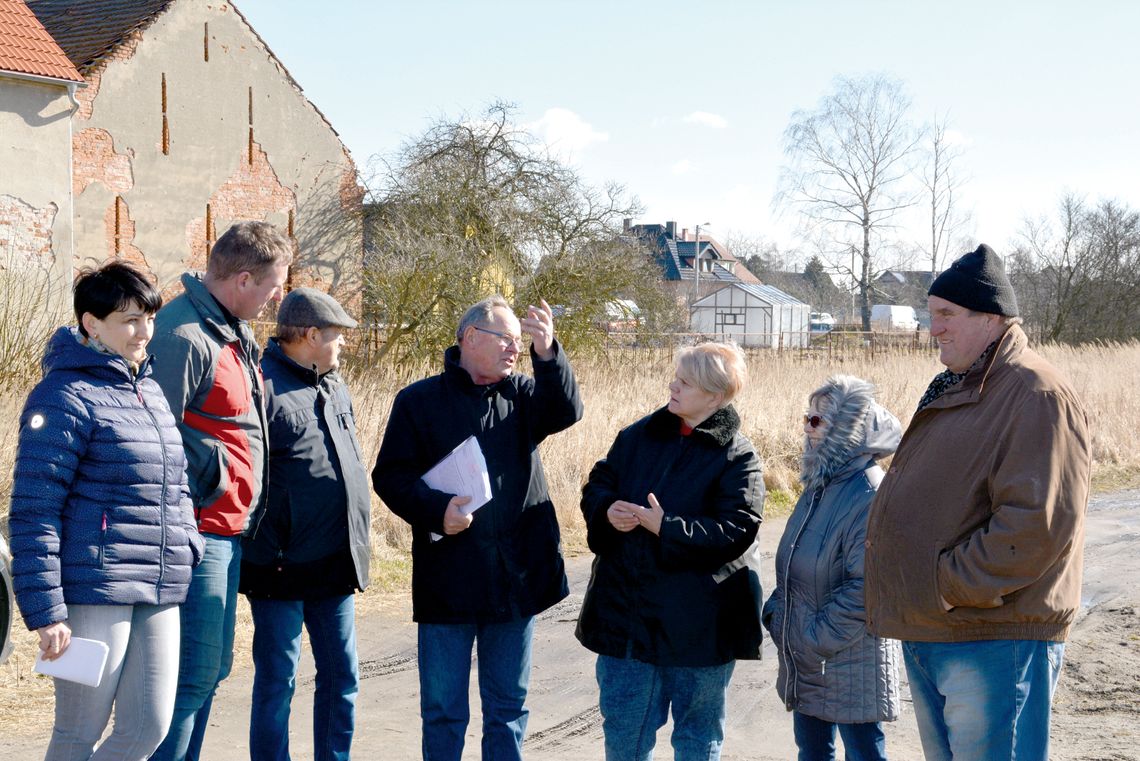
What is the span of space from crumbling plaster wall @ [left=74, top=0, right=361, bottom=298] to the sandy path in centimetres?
1761

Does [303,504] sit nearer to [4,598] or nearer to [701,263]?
[4,598]

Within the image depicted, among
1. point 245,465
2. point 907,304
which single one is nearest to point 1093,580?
point 245,465

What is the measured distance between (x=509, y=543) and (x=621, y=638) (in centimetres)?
54

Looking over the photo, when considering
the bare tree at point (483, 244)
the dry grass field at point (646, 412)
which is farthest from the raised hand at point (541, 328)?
the bare tree at point (483, 244)

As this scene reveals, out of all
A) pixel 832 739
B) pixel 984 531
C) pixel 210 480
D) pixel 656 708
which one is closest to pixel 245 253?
pixel 210 480

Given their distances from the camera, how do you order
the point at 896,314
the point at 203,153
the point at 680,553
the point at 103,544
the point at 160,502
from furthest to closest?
1. the point at 896,314
2. the point at 203,153
3. the point at 680,553
4. the point at 160,502
5. the point at 103,544

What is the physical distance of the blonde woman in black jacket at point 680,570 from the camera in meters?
3.50

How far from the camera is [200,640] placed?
337cm

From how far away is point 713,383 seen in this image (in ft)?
11.9

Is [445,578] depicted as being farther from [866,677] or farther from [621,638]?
[866,677]

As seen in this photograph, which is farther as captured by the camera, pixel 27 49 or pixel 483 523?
pixel 27 49

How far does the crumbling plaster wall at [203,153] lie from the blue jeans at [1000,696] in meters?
21.4

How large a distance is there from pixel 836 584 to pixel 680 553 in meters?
0.52

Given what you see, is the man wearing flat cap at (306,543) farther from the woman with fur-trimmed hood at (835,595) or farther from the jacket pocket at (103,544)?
the woman with fur-trimmed hood at (835,595)
